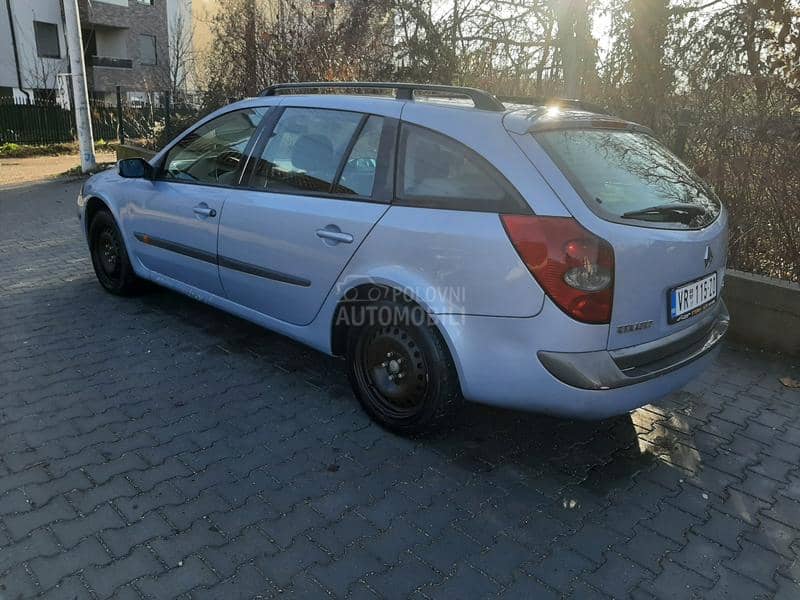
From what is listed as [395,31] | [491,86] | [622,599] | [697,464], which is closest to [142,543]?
[622,599]

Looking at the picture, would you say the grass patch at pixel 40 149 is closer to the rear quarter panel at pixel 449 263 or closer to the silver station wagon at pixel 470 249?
the silver station wagon at pixel 470 249

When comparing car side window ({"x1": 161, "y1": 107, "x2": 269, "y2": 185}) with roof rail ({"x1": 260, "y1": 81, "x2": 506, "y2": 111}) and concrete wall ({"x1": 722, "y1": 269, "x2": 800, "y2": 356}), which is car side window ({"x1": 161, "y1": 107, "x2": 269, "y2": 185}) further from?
concrete wall ({"x1": 722, "y1": 269, "x2": 800, "y2": 356})

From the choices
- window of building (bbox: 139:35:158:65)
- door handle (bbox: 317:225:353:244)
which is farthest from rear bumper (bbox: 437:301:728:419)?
window of building (bbox: 139:35:158:65)

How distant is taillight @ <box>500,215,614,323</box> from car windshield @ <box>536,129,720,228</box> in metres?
0.18

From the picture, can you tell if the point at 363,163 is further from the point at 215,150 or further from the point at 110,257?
the point at 110,257

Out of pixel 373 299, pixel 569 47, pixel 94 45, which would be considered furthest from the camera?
pixel 94 45

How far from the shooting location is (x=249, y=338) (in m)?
4.40

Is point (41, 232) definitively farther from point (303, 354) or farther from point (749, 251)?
point (749, 251)

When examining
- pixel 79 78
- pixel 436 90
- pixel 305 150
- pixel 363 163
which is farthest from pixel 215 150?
pixel 79 78

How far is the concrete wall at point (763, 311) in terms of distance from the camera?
174 inches

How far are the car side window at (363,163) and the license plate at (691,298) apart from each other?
5.01 feet

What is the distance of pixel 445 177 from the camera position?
2859mm

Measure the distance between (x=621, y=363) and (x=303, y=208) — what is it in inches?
70.9

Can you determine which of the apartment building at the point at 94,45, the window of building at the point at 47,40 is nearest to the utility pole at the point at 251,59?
the apartment building at the point at 94,45
